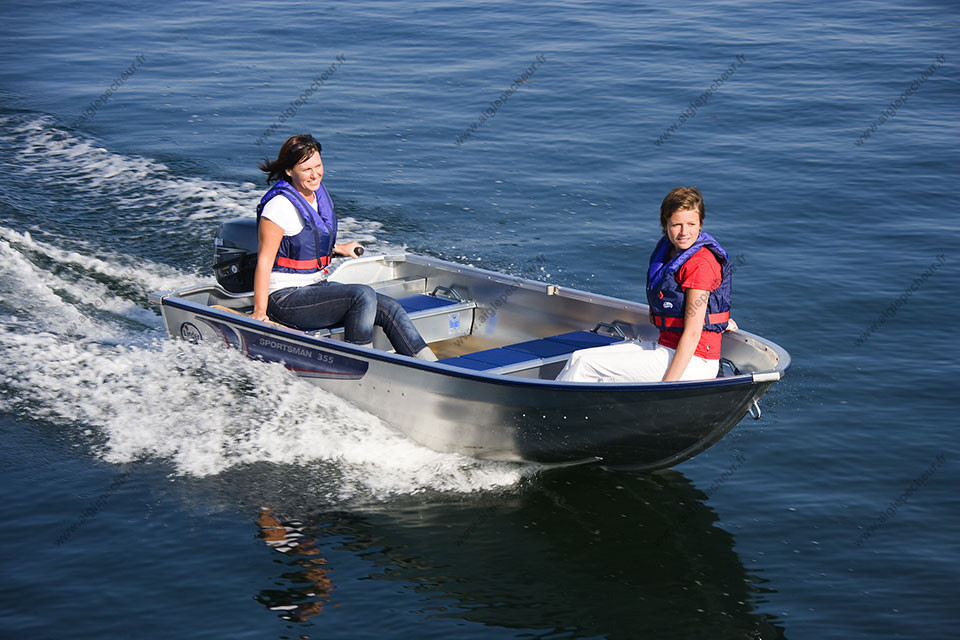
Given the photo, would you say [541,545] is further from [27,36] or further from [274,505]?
[27,36]

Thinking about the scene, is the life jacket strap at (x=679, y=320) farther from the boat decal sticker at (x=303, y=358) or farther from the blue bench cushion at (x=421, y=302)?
the blue bench cushion at (x=421, y=302)

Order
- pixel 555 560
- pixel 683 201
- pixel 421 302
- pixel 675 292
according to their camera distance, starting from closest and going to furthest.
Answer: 1. pixel 683 201
2. pixel 675 292
3. pixel 555 560
4. pixel 421 302

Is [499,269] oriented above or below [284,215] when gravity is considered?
Answer: below

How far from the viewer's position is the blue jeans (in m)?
6.42

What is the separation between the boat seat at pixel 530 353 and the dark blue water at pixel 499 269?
0.57m

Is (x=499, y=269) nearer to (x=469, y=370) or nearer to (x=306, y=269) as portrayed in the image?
(x=306, y=269)

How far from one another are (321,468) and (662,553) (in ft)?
6.50

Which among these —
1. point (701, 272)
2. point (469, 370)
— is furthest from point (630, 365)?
point (469, 370)

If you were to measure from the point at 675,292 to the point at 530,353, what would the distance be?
1.24 meters

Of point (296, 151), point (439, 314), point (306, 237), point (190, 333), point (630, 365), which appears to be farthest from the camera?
point (439, 314)

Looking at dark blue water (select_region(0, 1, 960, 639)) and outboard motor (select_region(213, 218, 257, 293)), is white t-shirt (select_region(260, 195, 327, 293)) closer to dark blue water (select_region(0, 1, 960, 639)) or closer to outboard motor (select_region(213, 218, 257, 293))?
outboard motor (select_region(213, 218, 257, 293))

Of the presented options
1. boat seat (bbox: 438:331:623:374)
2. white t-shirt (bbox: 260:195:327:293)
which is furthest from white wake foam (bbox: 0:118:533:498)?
white t-shirt (bbox: 260:195:327:293)

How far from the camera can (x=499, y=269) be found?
372 inches

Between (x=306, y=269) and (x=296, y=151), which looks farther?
(x=306, y=269)
